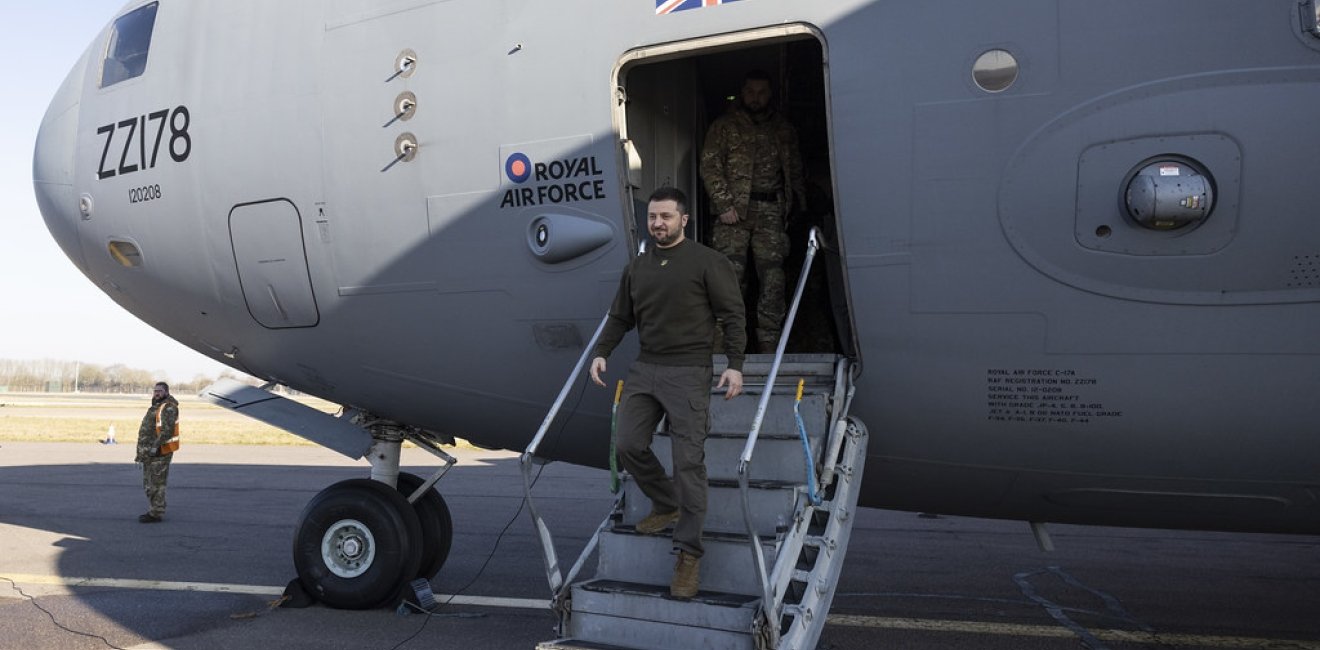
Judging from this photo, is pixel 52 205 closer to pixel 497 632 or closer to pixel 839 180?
pixel 497 632

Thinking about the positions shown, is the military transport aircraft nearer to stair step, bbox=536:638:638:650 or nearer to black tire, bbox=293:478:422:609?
black tire, bbox=293:478:422:609

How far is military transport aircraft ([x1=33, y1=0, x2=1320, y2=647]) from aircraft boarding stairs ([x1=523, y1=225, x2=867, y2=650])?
1.02 feet

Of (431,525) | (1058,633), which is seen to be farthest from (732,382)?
(431,525)

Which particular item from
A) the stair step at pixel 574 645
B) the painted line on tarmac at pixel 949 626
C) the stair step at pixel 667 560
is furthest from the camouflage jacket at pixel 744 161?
the painted line on tarmac at pixel 949 626

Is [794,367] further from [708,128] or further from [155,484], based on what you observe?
[155,484]

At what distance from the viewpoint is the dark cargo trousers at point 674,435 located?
4.56 metres

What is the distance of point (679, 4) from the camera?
5520 mm

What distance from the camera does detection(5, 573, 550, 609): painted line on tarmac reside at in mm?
7383

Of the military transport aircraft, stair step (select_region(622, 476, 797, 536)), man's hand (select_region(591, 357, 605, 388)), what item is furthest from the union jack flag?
stair step (select_region(622, 476, 797, 536))

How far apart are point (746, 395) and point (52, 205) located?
605 centimetres

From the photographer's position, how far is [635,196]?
20.1ft

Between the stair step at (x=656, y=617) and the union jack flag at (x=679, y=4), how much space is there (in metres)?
3.14

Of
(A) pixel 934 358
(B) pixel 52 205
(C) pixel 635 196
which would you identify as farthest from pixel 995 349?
(B) pixel 52 205

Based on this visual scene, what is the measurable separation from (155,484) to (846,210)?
1008cm
